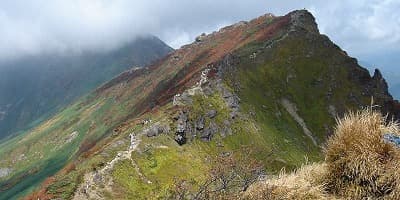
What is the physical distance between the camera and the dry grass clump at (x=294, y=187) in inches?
480

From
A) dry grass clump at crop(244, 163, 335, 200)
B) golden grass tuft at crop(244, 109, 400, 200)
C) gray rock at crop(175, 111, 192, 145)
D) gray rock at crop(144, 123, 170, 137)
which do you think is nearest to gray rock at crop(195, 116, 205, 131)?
gray rock at crop(175, 111, 192, 145)

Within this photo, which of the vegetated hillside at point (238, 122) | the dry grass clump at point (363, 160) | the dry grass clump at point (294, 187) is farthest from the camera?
the vegetated hillside at point (238, 122)

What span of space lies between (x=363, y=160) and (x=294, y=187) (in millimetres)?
1628

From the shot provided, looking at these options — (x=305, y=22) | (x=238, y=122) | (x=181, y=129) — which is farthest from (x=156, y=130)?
(x=305, y=22)

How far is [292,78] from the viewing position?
166750mm

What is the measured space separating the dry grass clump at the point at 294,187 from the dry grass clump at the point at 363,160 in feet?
1.01

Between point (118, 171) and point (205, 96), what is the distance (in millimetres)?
45560

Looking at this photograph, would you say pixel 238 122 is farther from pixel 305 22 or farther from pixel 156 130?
pixel 305 22

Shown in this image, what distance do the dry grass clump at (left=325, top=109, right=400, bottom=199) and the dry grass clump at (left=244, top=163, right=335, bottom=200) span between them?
1.01 feet

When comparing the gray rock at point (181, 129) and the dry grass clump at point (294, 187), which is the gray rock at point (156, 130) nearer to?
the gray rock at point (181, 129)

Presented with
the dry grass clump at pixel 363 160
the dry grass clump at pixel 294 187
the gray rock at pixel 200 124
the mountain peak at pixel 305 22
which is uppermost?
the mountain peak at pixel 305 22

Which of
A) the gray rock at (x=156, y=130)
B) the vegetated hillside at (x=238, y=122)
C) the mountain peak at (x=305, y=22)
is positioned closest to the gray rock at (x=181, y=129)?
the vegetated hillside at (x=238, y=122)

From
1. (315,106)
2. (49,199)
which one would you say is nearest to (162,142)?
(49,199)

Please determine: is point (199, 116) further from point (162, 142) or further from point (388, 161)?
point (388, 161)
